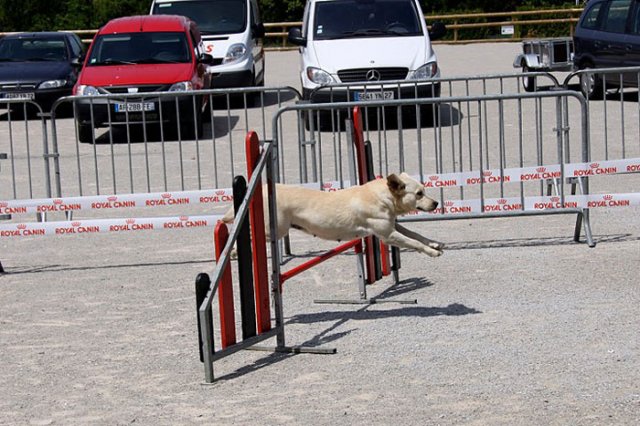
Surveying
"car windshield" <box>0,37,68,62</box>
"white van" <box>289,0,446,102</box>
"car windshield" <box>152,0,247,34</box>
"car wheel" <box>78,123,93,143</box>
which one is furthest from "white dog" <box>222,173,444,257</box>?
"car windshield" <box>152,0,247,34</box>

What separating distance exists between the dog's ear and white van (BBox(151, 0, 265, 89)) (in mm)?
14339

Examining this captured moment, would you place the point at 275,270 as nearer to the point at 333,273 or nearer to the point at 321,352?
the point at 321,352

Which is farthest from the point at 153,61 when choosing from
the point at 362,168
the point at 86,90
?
the point at 362,168

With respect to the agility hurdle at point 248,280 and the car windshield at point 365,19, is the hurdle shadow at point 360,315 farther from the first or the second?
the car windshield at point 365,19

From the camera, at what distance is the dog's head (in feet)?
27.0

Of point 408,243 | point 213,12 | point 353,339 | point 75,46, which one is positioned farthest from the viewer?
A: point 213,12

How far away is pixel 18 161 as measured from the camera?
17359 millimetres

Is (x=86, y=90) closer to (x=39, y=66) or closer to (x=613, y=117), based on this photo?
(x=39, y=66)

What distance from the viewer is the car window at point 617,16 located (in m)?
21.2

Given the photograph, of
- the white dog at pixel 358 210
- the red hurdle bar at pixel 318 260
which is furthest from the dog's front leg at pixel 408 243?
the red hurdle bar at pixel 318 260

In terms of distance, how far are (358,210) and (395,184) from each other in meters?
0.29

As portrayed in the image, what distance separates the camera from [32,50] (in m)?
23.6

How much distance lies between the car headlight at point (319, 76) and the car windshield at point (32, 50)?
598cm

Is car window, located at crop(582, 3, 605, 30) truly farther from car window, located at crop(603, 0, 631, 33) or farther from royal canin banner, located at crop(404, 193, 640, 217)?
royal canin banner, located at crop(404, 193, 640, 217)
